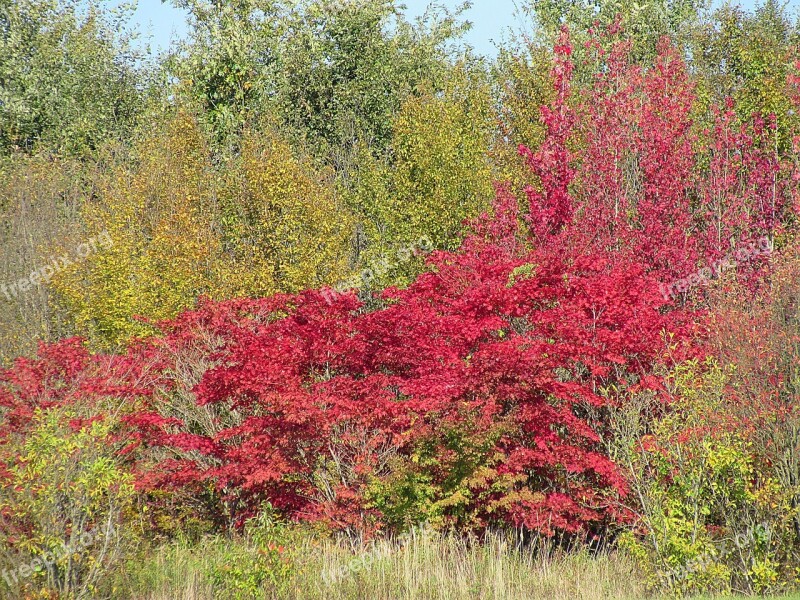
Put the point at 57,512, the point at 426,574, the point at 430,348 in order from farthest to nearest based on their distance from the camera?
the point at 430,348, the point at 426,574, the point at 57,512

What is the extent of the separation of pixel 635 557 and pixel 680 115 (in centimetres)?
938

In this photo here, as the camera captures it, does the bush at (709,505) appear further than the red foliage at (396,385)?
No

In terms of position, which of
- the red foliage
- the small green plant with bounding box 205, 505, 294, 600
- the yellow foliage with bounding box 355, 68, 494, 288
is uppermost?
the yellow foliage with bounding box 355, 68, 494, 288

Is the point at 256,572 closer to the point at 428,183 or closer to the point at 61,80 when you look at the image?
the point at 428,183

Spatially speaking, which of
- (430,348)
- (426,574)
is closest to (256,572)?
(426,574)

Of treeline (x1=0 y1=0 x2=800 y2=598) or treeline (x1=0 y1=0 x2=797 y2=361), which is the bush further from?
treeline (x1=0 y1=0 x2=797 y2=361)

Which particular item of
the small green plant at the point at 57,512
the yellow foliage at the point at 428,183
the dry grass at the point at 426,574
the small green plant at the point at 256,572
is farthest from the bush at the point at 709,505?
the yellow foliage at the point at 428,183

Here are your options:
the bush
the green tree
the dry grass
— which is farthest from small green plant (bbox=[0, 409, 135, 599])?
the green tree

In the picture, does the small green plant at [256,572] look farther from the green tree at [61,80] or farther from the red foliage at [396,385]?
the green tree at [61,80]

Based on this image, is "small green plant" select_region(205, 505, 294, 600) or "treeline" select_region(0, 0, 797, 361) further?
"treeline" select_region(0, 0, 797, 361)

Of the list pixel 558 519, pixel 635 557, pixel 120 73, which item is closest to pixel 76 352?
pixel 558 519

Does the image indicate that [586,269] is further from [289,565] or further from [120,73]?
[120,73]

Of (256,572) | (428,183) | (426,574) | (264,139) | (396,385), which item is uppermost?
(264,139)

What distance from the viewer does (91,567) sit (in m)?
9.33
